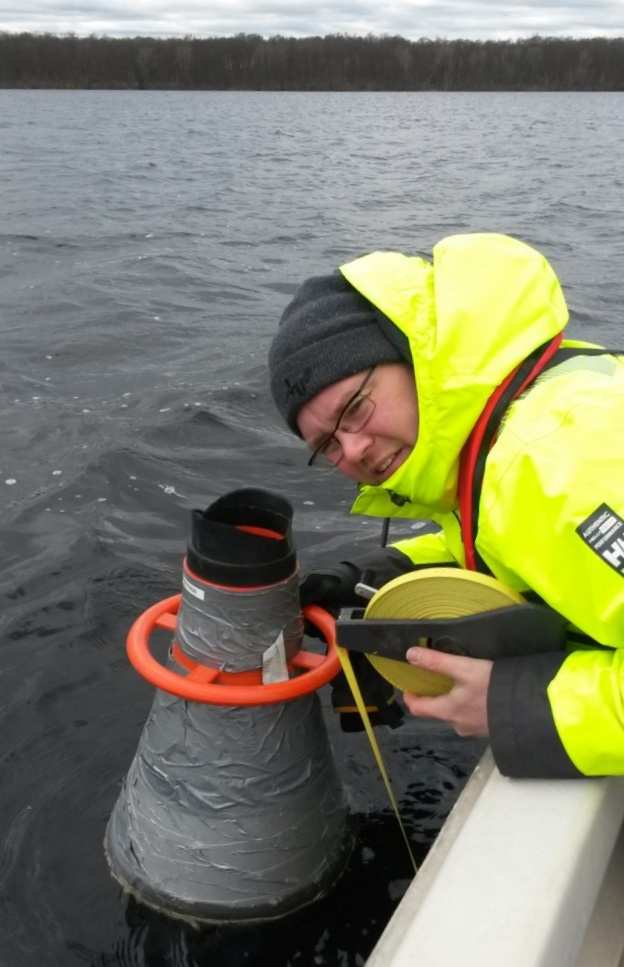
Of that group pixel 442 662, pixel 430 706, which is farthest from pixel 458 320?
pixel 430 706

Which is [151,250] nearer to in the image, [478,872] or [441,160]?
[478,872]

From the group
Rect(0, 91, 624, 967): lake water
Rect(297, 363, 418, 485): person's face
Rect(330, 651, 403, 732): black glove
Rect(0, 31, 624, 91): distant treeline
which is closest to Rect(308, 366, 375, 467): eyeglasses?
Rect(297, 363, 418, 485): person's face

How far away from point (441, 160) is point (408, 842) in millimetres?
27330

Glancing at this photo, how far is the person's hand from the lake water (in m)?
0.85

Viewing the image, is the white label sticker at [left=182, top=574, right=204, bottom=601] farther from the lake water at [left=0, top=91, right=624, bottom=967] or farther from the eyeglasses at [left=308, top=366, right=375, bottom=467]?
the lake water at [left=0, top=91, right=624, bottom=967]

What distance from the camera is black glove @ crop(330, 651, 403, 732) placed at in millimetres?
2854

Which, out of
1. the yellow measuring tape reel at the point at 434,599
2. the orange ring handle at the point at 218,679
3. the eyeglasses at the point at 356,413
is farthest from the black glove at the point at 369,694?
the eyeglasses at the point at 356,413

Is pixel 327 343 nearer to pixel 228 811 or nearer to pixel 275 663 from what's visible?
pixel 275 663

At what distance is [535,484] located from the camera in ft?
6.39

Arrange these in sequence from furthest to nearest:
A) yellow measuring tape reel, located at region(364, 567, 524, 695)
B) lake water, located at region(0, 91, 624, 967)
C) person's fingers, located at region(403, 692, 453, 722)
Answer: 1. lake water, located at region(0, 91, 624, 967)
2. person's fingers, located at region(403, 692, 453, 722)
3. yellow measuring tape reel, located at region(364, 567, 524, 695)

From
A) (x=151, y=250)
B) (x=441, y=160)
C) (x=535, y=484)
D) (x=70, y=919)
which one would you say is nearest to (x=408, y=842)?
(x=70, y=919)

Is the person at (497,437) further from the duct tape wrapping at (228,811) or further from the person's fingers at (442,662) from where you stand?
the duct tape wrapping at (228,811)

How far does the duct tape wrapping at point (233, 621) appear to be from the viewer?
2506 millimetres

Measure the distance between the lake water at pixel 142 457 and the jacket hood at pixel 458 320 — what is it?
1.35m
